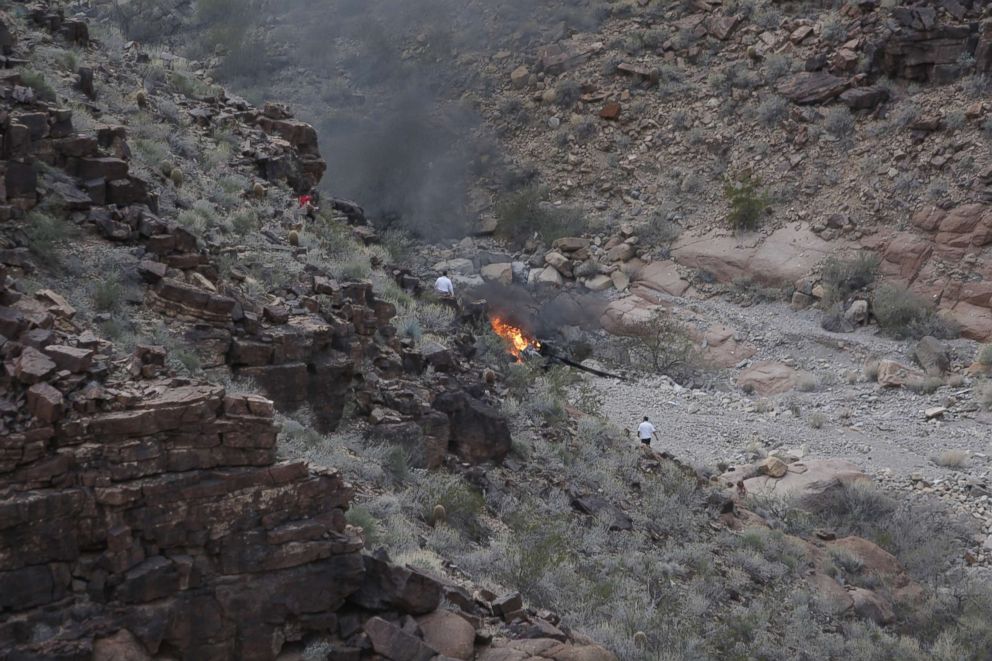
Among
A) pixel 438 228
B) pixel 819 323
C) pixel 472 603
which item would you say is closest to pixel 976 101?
pixel 819 323

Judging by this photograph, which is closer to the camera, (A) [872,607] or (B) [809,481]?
(A) [872,607]

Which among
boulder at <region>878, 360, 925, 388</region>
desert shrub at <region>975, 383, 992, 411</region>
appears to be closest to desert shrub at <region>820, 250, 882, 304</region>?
boulder at <region>878, 360, 925, 388</region>

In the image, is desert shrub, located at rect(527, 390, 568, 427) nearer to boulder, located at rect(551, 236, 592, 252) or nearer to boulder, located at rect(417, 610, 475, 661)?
boulder, located at rect(417, 610, 475, 661)

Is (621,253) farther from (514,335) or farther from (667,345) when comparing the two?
(514,335)

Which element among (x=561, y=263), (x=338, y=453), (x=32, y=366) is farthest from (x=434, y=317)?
(x=561, y=263)

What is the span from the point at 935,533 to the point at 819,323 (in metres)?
8.70

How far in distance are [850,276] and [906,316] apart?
1.78 meters

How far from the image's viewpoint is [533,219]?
104 feet

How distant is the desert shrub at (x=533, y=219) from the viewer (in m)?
31.2

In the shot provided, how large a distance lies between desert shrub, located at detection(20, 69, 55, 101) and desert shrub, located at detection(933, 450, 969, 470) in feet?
50.3

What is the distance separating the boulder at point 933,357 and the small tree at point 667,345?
15.1 feet

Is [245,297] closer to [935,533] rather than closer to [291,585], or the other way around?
[291,585]

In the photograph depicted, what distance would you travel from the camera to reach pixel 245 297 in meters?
13.2

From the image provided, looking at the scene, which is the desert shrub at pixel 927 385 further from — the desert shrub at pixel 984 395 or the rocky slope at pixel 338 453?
the desert shrub at pixel 984 395
